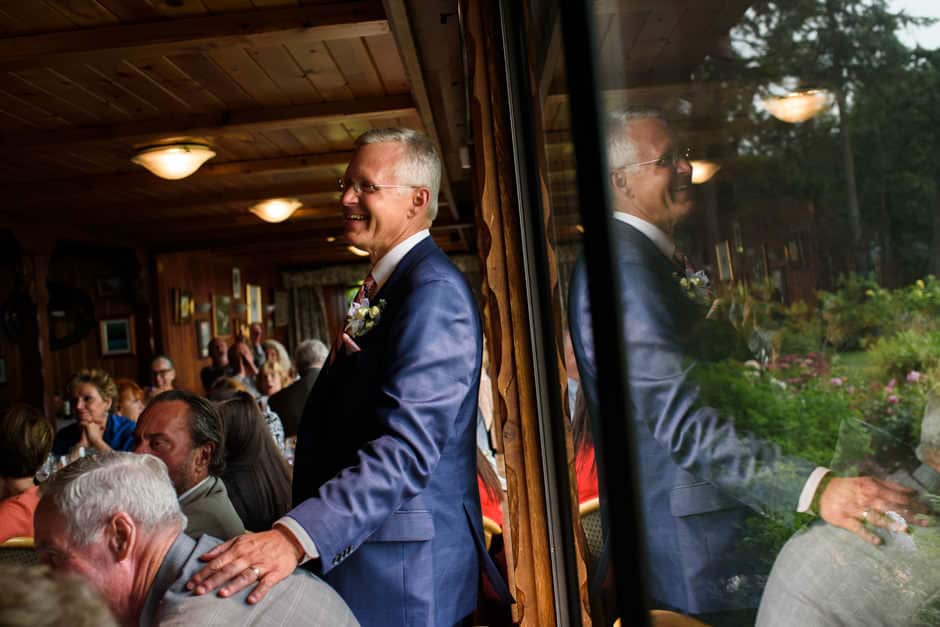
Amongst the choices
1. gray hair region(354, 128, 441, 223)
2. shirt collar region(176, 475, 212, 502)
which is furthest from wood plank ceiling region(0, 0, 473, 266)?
shirt collar region(176, 475, 212, 502)

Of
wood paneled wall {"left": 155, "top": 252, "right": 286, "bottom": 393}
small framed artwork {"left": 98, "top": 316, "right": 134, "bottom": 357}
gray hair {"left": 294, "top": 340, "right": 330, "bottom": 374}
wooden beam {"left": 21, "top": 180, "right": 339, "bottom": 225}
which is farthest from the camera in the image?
wood paneled wall {"left": 155, "top": 252, "right": 286, "bottom": 393}

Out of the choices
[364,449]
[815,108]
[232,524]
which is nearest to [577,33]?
[815,108]

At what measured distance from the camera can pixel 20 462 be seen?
2465 millimetres

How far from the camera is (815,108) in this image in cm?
44

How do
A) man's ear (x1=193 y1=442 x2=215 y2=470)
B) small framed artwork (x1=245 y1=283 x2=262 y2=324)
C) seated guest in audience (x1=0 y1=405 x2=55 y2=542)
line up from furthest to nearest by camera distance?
small framed artwork (x1=245 y1=283 x2=262 y2=324) → seated guest in audience (x1=0 y1=405 x2=55 y2=542) → man's ear (x1=193 y1=442 x2=215 y2=470)

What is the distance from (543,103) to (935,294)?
43.2 inches

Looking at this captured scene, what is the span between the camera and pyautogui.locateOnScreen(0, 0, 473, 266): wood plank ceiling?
2.80 metres

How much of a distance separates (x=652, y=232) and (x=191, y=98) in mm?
3525

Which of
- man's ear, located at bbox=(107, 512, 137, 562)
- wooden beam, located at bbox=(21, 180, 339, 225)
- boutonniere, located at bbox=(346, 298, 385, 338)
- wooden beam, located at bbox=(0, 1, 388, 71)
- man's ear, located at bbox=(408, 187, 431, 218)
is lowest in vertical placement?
man's ear, located at bbox=(107, 512, 137, 562)

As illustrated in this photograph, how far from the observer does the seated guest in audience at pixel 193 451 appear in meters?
2.02

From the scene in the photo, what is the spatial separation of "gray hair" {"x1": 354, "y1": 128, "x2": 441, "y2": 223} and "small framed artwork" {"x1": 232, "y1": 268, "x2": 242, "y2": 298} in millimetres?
10881

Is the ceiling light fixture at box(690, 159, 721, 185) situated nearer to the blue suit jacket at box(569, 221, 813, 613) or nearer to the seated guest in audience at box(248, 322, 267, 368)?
the blue suit jacket at box(569, 221, 813, 613)

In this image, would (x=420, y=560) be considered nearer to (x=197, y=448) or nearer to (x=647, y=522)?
(x=647, y=522)

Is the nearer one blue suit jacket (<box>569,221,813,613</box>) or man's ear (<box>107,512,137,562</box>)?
blue suit jacket (<box>569,221,813,613</box>)
